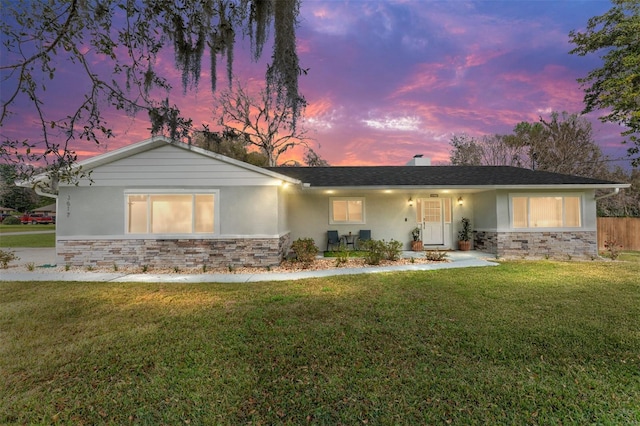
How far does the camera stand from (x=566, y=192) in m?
9.48

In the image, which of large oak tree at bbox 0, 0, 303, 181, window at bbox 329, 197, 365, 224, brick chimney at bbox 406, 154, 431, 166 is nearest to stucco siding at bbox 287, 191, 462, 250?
window at bbox 329, 197, 365, 224

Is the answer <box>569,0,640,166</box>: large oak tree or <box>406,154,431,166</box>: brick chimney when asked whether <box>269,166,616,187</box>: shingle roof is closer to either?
<box>406,154,431,166</box>: brick chimney

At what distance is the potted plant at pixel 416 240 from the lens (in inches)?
417

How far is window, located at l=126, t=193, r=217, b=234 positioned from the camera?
7918 millimetres

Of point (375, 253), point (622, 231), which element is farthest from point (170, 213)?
point (622, 231)

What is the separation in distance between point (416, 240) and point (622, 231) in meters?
8.73

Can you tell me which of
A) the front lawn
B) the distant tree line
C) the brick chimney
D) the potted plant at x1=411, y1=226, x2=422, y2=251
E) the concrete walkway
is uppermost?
the distant tree line

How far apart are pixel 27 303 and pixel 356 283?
5.80 meters

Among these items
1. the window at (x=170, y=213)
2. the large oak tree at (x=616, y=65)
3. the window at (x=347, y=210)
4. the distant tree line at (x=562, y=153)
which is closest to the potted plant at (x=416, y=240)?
the window at (x=347, y=210)

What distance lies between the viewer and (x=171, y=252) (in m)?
7.84

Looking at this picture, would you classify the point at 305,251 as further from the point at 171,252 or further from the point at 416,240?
the point at 416,240

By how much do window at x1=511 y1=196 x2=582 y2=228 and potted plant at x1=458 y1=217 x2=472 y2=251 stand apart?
1.55 metres

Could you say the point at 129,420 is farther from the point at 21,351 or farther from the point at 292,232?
the point at 292,232

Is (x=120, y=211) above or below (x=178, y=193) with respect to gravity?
below
